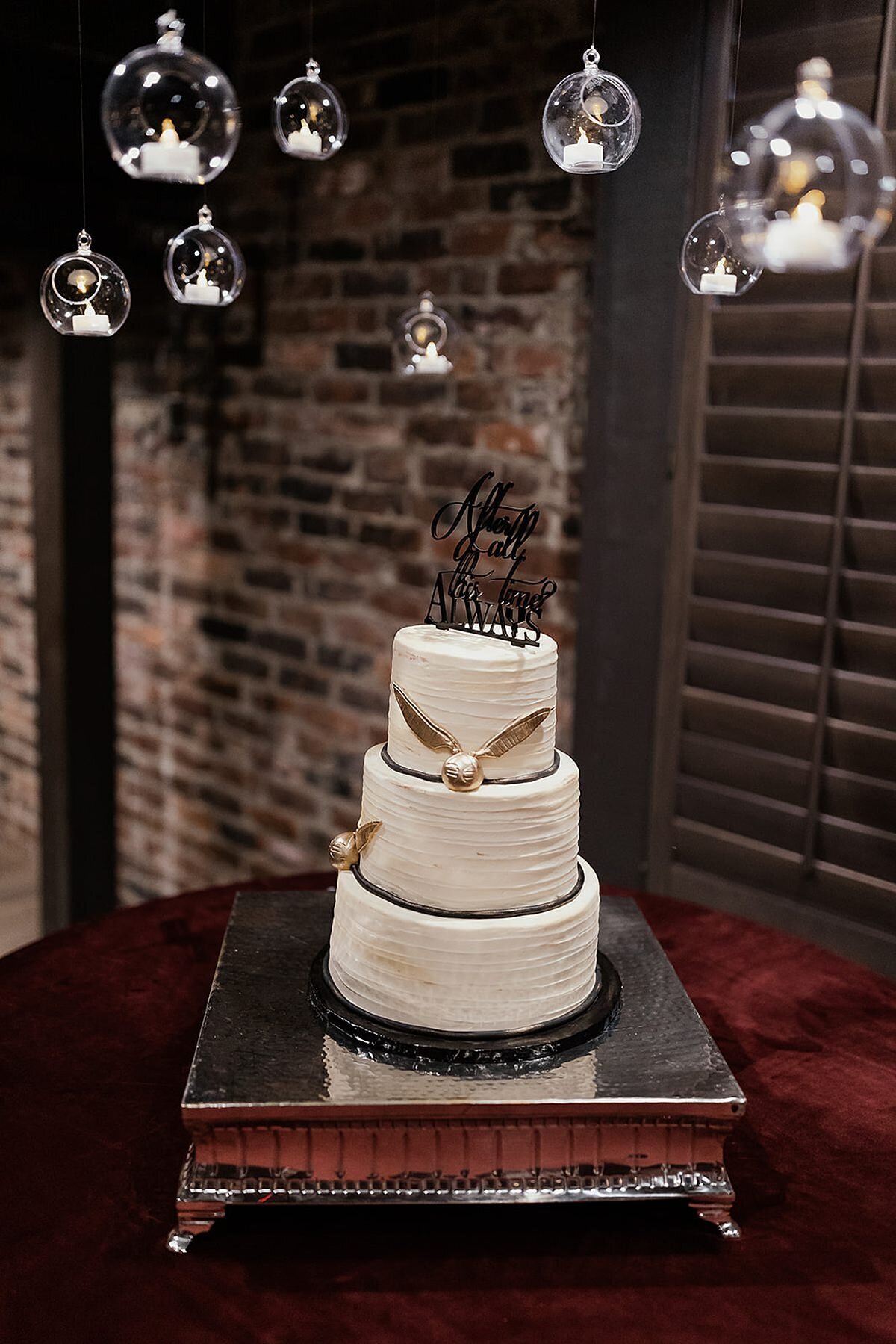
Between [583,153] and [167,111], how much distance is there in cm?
51

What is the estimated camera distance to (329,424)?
110 inches

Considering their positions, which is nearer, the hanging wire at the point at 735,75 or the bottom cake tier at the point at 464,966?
the bottom cake tier at the point at 464,966

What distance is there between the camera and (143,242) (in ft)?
9.73

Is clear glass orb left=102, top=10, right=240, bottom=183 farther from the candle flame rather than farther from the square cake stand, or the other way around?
the square cake stand

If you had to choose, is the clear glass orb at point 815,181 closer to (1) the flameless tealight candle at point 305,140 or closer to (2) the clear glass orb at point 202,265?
(1) the flameless tealight candle at point 305,140

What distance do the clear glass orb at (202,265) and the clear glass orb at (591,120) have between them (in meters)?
0.47

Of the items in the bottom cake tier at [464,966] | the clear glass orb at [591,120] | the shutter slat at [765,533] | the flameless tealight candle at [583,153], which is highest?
the clear glass orb at [591,120]

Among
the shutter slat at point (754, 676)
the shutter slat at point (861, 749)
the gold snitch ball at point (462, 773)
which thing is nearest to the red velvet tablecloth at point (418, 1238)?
the gold snitch ball at point (462, 773)

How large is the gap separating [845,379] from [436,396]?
35.5 inches

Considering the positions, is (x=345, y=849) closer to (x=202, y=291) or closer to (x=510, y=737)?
(x=510, y=737)

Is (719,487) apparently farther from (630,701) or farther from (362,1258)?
(362,1258)

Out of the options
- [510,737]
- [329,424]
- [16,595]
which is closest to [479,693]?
[510,737]

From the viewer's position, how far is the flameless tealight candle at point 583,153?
1.32m

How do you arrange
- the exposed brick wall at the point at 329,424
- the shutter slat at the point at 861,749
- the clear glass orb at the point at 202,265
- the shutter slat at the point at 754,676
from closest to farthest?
1. the clear glass orb at the point at 202,265
2. the shutter slat at the point at 861,749
3. the shutter slat at the point at 754,676
4. the exposed brick wall at the point at 329,424
